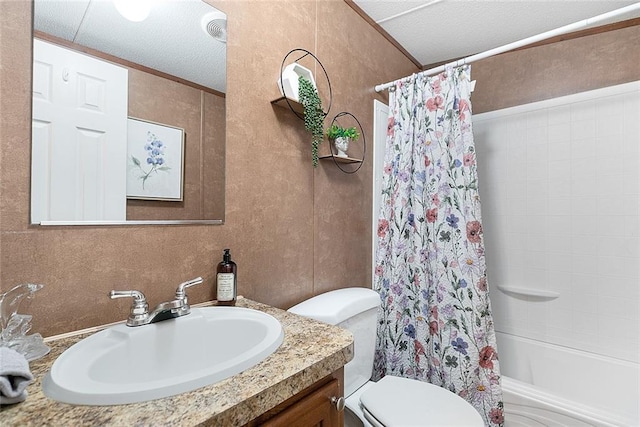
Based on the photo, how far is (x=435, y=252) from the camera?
1.69 metres

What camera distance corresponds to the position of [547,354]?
206cm

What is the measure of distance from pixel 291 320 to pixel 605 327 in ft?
6.86

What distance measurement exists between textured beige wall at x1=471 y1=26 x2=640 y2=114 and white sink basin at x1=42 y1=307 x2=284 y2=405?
235cm

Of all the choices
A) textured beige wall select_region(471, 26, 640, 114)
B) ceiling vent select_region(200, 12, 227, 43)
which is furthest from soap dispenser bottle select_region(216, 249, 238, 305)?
textured beige wall select_region(471, 26, 640, 114)

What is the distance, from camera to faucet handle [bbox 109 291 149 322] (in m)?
0.83

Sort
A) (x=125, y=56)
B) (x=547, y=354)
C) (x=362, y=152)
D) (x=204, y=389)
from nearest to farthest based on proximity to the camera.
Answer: (x=204, y=389) < (x=125, y=56) < (x=362, y=152) < (x=547, y=354)

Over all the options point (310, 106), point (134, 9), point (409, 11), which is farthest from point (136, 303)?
point (409, 11)

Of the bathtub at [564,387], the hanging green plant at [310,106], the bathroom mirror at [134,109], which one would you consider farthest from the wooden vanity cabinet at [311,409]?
the bathtub at [564,387]

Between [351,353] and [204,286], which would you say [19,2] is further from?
[351,353]

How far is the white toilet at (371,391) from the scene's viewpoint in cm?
117

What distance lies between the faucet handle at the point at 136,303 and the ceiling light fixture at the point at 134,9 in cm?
80

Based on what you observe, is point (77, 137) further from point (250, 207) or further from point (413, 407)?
point (413, 407)

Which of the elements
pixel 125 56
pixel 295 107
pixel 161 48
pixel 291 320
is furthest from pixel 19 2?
pixel 291 320

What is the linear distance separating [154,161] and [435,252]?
4.47ft
